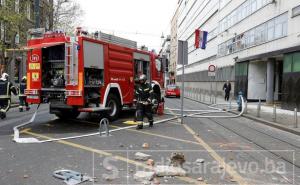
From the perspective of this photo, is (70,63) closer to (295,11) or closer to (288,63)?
(288,63)

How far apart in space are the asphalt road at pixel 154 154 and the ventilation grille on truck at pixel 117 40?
9.78 ft

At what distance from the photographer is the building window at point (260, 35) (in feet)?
94.8

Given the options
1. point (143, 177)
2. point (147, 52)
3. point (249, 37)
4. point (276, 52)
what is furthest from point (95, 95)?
point (249, 37)

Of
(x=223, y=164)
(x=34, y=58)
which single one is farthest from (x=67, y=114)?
(x=223, y=164)

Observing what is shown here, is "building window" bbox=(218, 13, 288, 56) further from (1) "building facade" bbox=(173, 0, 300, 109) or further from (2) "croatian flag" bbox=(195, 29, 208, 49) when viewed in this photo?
(2) "croatian flag" bbox=(195, 29, 208, 49)

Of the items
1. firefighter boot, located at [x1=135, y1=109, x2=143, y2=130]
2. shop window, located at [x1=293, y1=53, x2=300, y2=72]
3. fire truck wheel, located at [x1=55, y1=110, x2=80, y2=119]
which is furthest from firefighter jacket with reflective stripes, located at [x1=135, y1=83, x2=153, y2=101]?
shop window, located at [x1=293, y1=53, x2=300, y2=72]

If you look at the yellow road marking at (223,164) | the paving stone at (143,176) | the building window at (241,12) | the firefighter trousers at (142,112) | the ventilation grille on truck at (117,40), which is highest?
the building window at (241,12)

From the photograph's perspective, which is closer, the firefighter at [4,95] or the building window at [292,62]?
the firefighter at [4,95]

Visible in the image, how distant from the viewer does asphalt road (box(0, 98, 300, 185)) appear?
7.03m

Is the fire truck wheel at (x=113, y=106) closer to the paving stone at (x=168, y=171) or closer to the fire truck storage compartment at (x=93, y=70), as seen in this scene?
the fire truck storage compartment at (x=93, y=70)

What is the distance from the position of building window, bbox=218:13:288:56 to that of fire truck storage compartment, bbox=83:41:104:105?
17.6m

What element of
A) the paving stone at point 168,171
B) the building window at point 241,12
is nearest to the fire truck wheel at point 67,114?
the paving stone at point 168,171

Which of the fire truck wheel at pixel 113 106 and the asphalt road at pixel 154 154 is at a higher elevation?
the fire truck wheel at pixel 113 106

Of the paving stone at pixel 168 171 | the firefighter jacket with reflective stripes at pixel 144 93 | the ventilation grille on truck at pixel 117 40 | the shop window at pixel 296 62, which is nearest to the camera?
the paving stone at pixel 168 171
